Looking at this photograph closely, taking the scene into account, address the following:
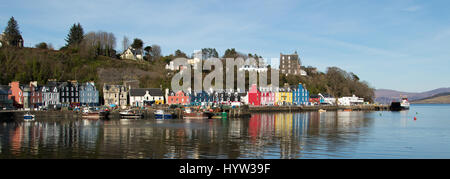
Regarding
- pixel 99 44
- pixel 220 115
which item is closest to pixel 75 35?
pixel 99 44

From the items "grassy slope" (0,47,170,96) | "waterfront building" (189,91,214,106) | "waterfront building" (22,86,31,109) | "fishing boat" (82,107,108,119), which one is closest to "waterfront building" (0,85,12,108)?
"waterfront building" (22,86,31,109)

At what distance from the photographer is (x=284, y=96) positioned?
116m

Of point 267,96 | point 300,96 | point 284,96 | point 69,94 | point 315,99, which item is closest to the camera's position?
point 69,94

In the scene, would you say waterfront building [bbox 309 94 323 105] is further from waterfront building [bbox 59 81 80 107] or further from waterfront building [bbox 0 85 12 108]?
waterfront building [bbox 0 85 12 108]

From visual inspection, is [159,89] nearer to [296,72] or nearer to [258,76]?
[258,76]

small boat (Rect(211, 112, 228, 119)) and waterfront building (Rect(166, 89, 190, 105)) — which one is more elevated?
waterfront building (Rect(166, 89, 190, 105))

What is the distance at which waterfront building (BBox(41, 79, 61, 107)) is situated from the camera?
86.9 metres

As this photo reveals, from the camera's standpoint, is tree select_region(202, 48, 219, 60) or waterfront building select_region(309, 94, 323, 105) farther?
tree select_region(202, 48, 219, 60)

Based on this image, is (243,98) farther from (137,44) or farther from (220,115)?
(137,44)

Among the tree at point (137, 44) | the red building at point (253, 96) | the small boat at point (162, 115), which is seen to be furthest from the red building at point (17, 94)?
the tree at point (137, 44)

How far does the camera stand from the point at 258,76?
4835 inches

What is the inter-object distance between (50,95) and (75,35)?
5011cm

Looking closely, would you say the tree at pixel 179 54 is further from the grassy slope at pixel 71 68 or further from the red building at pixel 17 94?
the red building at pixel 17 94

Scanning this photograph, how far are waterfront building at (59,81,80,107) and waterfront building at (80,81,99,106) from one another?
1224 millimetres
